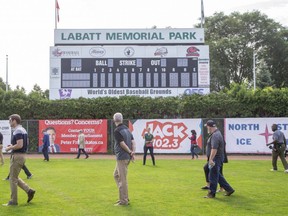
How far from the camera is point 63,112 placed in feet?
100

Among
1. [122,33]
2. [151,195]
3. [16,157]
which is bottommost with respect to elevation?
[151,195]

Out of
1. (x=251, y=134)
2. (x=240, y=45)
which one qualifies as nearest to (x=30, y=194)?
(x=251, y=134)

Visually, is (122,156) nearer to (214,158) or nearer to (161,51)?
(214,158)

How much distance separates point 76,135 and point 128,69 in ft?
17.4

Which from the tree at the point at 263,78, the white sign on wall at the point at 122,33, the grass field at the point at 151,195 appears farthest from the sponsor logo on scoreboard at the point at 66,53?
the tree at the point at 263,78

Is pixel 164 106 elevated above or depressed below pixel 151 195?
above

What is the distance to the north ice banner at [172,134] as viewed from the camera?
27938mm

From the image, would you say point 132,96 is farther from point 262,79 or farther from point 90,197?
point 262,79

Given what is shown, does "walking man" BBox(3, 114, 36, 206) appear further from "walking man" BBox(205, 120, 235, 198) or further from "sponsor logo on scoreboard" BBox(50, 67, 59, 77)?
"sponsor logo on scoreboard" BBox(50, 67, 59, 77)

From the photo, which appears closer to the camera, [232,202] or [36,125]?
[232,202]

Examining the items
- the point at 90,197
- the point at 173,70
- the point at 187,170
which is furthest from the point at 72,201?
the point at 173,70

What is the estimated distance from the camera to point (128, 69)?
2822cm

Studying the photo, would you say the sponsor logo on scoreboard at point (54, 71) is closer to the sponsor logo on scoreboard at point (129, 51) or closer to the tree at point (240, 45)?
the sponsor logo on scoreboard at point (129, 51)

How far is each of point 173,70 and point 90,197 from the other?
59.0 ft
